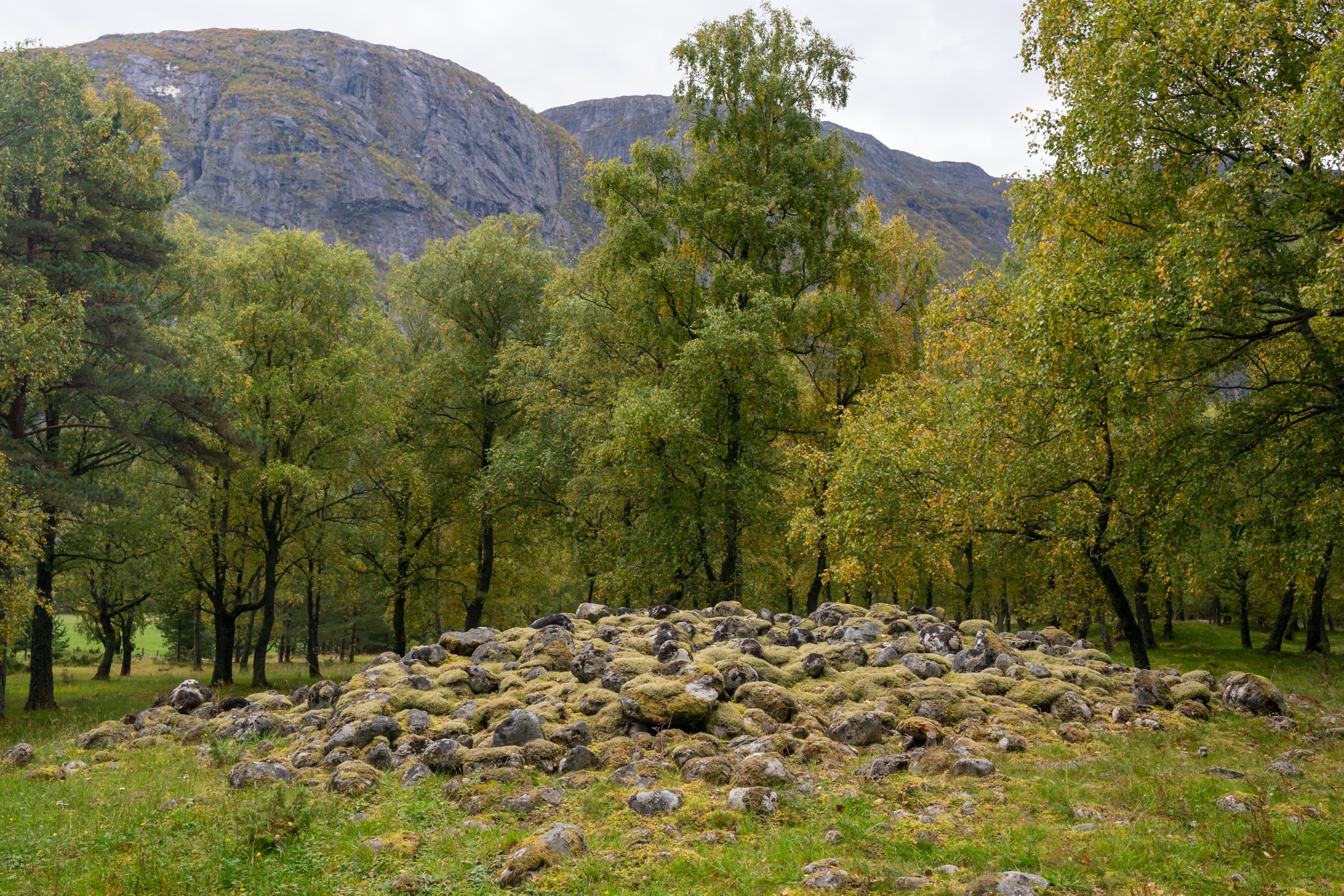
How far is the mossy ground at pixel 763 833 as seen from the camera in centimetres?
745

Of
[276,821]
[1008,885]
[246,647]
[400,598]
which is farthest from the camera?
[246,647]

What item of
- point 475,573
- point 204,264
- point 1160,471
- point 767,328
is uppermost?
point 204,264

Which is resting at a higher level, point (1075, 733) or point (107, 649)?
point (1075, 733)

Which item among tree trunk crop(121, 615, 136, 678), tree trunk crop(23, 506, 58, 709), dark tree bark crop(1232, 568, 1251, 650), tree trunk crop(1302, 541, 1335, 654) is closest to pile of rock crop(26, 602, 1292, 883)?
tree trunk crop(23, 506, 58, 709)

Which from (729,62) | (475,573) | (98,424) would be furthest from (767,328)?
(475,573)

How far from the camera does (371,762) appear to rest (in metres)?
12.0

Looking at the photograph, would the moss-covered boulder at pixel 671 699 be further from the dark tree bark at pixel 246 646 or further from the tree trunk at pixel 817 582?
the dark tree bark at pixel 246 646

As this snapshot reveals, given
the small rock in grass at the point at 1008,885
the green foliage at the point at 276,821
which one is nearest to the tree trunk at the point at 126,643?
the green foliage at the point at 276,821

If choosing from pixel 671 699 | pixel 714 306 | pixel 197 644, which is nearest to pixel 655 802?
pixel 671 699

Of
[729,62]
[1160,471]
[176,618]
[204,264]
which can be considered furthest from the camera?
[176,618]

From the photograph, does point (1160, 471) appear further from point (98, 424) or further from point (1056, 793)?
point (98, 424)

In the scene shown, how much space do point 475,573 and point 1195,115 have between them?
36.1 meters

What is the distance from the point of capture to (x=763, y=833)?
8633mm

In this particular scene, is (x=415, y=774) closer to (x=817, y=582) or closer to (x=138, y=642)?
(x=817, y=582)
